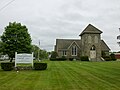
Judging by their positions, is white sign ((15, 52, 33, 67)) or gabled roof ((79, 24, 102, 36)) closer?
white sign ((15, 52, 33, 67))

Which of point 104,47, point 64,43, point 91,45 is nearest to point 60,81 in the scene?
point 91,45

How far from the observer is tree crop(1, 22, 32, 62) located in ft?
149

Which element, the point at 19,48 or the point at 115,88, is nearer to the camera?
the point at 115,88

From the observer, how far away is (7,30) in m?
46.2

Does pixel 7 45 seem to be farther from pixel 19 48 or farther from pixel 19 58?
pixel 19 58

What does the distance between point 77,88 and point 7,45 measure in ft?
105

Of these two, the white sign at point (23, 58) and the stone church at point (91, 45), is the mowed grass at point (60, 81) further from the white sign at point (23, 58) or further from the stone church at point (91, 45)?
the stone church at point (91, 45)

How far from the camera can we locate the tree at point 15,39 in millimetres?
45312

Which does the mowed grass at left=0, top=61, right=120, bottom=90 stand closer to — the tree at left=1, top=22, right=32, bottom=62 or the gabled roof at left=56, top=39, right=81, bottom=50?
the tree at left=1, top=22, right=32, bottom=62

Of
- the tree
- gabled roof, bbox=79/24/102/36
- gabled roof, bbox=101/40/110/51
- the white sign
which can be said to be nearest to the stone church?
Result: gabled roof, bbox=79/24/102/36

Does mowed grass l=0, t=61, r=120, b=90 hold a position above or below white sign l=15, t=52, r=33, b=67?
below

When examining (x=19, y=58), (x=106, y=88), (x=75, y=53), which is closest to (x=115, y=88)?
(x=106, y=88)

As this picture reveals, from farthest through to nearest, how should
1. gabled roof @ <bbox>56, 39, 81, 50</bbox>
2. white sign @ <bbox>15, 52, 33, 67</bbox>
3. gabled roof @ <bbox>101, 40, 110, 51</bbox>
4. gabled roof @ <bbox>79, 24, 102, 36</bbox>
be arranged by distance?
gabled roof @ <bbox>101, 40, 110, 51</bbox> < gabled roof @ <bbox>56, 39, 81, 50</bbox> < gabled roof @ <bbox>79, 24, 102, 36</bbox> < white sign @ <bbox>15, 52, 33, 67</bbox>

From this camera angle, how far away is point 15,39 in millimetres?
45656
